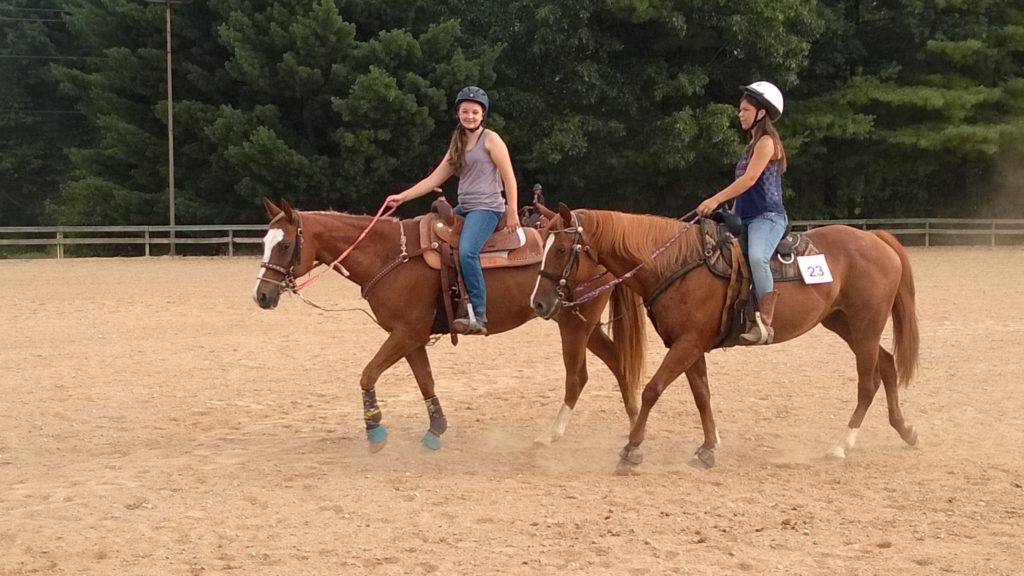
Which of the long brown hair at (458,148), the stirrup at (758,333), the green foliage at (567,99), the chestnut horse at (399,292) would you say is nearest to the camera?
the stirrup at (758,333)

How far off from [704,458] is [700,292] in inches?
47.1

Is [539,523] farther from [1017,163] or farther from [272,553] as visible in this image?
[1017,163]

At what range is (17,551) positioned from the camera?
5453 millimetres

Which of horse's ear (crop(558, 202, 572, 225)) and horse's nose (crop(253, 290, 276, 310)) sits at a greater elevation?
horse's ear (crop(558, 202, 572, 225))

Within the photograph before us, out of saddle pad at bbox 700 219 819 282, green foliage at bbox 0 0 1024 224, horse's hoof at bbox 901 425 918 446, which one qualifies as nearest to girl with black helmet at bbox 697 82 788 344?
saddle pad at bbox 700 219 819 282

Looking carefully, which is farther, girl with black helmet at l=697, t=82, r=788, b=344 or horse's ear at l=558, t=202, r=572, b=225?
girl with black helmet at l=697, t=82, r=788, b=344

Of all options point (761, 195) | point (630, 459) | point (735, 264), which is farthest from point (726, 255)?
point (630, 459)

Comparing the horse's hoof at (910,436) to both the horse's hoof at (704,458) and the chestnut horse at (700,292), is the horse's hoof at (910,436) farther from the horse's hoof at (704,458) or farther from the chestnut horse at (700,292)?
the horse's hoof at (704,458)

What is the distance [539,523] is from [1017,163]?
104 feet

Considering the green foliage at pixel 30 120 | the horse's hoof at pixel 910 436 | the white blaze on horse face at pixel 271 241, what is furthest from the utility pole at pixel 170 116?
the horse's hoof at pixel 910 436

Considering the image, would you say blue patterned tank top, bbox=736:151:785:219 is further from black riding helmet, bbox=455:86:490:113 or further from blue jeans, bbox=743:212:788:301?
black riding helmet, bbox=455:86:490:113

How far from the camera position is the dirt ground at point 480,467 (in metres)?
5.33

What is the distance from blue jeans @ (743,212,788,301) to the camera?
7.18m

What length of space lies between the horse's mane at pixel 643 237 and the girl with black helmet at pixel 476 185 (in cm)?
89
